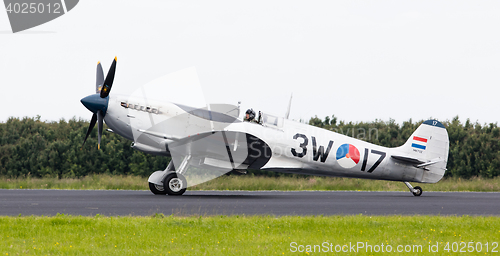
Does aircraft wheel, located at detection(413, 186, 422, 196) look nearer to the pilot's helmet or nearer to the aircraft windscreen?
the aircraft windscreen

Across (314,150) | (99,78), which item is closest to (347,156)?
(314,150)

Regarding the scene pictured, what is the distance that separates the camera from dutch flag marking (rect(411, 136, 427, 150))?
16531 millimetres

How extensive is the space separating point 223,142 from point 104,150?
1195cm

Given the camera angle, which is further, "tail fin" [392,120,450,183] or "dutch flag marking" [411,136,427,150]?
"dutch flag marking" [411,136,427,150]

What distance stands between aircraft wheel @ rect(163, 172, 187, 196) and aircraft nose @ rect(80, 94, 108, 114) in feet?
9.39

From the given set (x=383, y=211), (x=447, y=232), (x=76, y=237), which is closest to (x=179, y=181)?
(x=383, y=211)

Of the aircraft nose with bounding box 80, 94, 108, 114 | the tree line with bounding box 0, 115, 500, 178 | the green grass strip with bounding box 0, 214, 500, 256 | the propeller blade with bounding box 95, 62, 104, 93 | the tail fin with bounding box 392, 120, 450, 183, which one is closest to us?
the green grass strip with bounding box 0, 214, 500, 256

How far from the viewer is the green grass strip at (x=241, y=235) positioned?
6.16 metres

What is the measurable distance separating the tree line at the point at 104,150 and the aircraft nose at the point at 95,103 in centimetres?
940

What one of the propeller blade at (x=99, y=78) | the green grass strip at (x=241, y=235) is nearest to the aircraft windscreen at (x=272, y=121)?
the propeller blade at (x=99, y=78)

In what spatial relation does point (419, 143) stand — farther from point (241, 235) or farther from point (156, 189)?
point (241, 235)

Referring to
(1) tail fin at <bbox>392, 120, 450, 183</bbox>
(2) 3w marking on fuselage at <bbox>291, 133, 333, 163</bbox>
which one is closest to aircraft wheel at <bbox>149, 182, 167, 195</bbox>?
(2) 3w marking on fuselage at <bbox>291, 133, 333, 163</bbox>

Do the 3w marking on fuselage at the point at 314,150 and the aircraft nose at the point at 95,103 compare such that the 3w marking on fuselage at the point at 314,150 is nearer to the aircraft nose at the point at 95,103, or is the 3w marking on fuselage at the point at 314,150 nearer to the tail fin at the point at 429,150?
the tail fin at the point at 429,150

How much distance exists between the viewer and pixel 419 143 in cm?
1655
